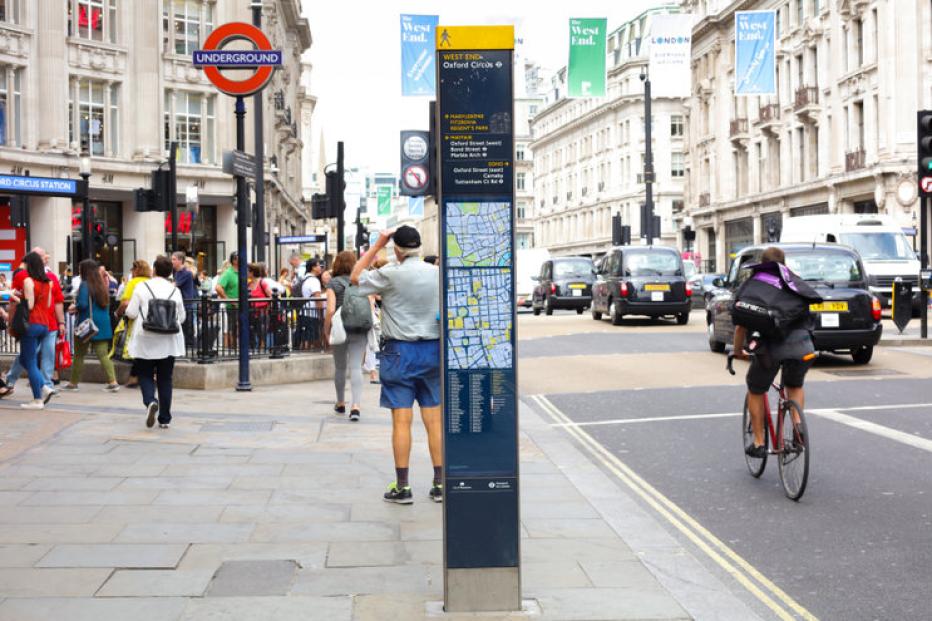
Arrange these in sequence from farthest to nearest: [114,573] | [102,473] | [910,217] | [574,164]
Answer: [574,164], [910,217], [102,473], [114,573]

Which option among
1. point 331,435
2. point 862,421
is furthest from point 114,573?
point 862,421

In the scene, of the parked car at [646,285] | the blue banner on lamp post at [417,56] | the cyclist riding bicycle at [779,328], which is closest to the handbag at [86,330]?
the cyclist riding bicycle at [779,328]

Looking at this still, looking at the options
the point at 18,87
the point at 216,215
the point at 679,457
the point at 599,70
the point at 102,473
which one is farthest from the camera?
the point at 216,215

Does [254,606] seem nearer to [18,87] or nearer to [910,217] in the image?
[18,87]

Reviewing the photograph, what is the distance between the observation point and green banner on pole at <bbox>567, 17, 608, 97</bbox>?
29.3 metres

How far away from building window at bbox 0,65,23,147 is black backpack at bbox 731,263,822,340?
1286 inches

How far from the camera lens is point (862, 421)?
11.6 metres

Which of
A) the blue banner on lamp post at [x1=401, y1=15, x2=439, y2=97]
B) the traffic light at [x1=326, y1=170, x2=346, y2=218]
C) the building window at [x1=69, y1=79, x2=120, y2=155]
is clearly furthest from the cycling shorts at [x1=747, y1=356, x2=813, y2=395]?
the building window at [x1=69, y1=79, x2=120, y2=155]

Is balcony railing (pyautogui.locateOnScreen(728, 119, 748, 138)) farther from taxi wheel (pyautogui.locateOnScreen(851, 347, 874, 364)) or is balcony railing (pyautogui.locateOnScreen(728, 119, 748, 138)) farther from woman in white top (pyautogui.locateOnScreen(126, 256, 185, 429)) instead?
woman in white top (pyautogui.locateOnScreen(126, 256, 185, 429))

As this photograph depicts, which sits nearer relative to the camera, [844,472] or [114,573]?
[114,573]

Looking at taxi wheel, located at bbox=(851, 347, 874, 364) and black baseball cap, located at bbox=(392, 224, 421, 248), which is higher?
black baseball cap, located at bbox=(392, 224, 421, 248)

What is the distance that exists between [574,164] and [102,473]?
10181cm

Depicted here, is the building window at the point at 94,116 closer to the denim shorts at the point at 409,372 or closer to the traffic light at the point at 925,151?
the traffic light at the point at 925,151

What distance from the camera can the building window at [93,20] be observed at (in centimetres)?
4003
